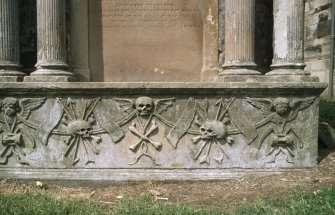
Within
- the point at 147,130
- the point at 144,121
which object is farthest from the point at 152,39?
the point at 147,130

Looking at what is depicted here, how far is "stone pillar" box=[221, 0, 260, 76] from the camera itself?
609 centimetres

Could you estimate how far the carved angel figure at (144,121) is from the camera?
5.72 meters

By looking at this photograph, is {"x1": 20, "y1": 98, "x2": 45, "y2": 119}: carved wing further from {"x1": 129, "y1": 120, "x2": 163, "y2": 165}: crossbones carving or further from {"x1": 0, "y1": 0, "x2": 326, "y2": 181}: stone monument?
{"x1": 129, "y1": 120, "x2": 163, "y2": 165}: crossbones carving

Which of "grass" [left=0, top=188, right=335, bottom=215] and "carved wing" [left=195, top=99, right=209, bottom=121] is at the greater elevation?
"carved wing" [left=195, top=99, right=209, bottom=121]

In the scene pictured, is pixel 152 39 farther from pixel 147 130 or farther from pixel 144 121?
pixel 147 130

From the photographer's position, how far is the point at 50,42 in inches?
233

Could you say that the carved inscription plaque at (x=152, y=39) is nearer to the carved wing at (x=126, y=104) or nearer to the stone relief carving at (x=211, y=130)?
the carved wing at (x=126, y=104)

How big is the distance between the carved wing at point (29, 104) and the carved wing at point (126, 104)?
1.05 m

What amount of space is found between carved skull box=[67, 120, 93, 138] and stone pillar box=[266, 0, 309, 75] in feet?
9.32

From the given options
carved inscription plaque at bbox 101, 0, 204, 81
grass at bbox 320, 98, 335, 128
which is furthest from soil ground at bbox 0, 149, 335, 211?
grass at bbox 320, 98, 335, 128

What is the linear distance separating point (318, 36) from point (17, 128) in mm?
10660

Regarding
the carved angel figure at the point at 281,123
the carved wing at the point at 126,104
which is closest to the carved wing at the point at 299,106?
the carved angel figure at the point at 281,123

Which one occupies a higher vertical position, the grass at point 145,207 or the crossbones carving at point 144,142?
the crossbones carving at point 144,142

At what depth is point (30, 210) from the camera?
14.1 ft
